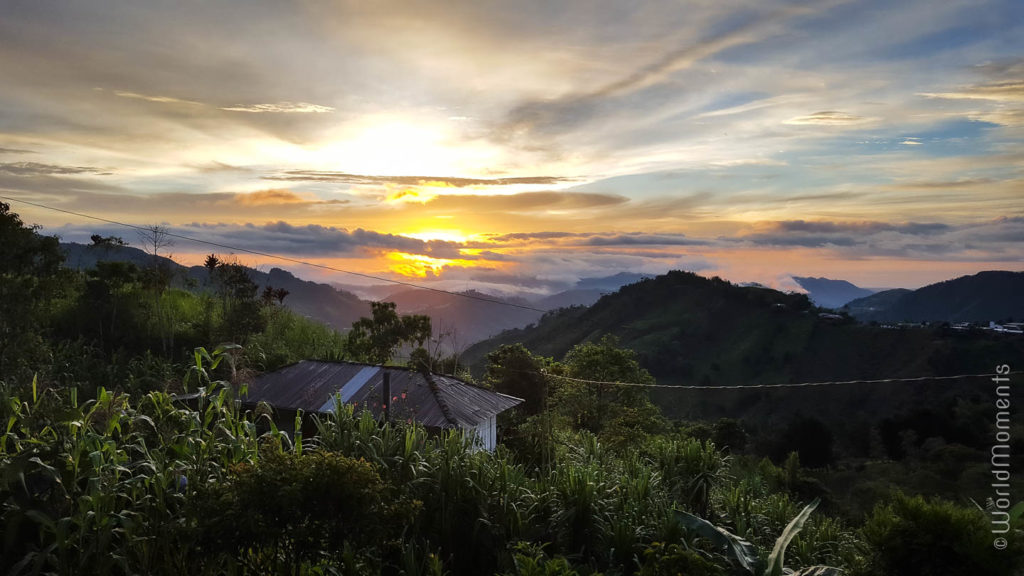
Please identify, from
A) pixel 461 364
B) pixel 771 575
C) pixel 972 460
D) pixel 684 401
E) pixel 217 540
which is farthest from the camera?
pixel 684 401

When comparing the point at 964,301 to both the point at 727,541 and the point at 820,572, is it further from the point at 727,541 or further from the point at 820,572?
the point at 820,572

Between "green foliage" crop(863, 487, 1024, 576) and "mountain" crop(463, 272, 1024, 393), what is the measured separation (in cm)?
3886

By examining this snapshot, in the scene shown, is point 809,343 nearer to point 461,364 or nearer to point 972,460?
point 972,460

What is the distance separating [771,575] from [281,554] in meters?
4.13

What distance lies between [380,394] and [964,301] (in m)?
89.9

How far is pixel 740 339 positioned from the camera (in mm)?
65188

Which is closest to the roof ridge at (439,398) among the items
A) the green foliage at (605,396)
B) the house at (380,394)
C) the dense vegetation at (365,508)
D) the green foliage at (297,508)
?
the house at (380,394)

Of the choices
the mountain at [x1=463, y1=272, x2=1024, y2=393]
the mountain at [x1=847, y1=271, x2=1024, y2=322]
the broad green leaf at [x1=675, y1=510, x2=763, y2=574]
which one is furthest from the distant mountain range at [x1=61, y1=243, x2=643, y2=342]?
the mountain at [x1=847, y1=271, x2=1024, y2=322]

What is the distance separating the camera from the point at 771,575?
5.29 meters

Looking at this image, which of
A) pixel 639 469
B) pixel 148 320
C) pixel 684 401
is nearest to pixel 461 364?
pixel 148 320

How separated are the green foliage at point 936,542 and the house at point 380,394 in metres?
7.59

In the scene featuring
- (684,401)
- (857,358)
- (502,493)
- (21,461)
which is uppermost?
(21,461)

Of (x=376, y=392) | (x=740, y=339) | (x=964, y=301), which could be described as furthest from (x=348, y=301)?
(x=964, y=301)

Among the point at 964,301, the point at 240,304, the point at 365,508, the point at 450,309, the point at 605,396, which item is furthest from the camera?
A: the point at 964,301
